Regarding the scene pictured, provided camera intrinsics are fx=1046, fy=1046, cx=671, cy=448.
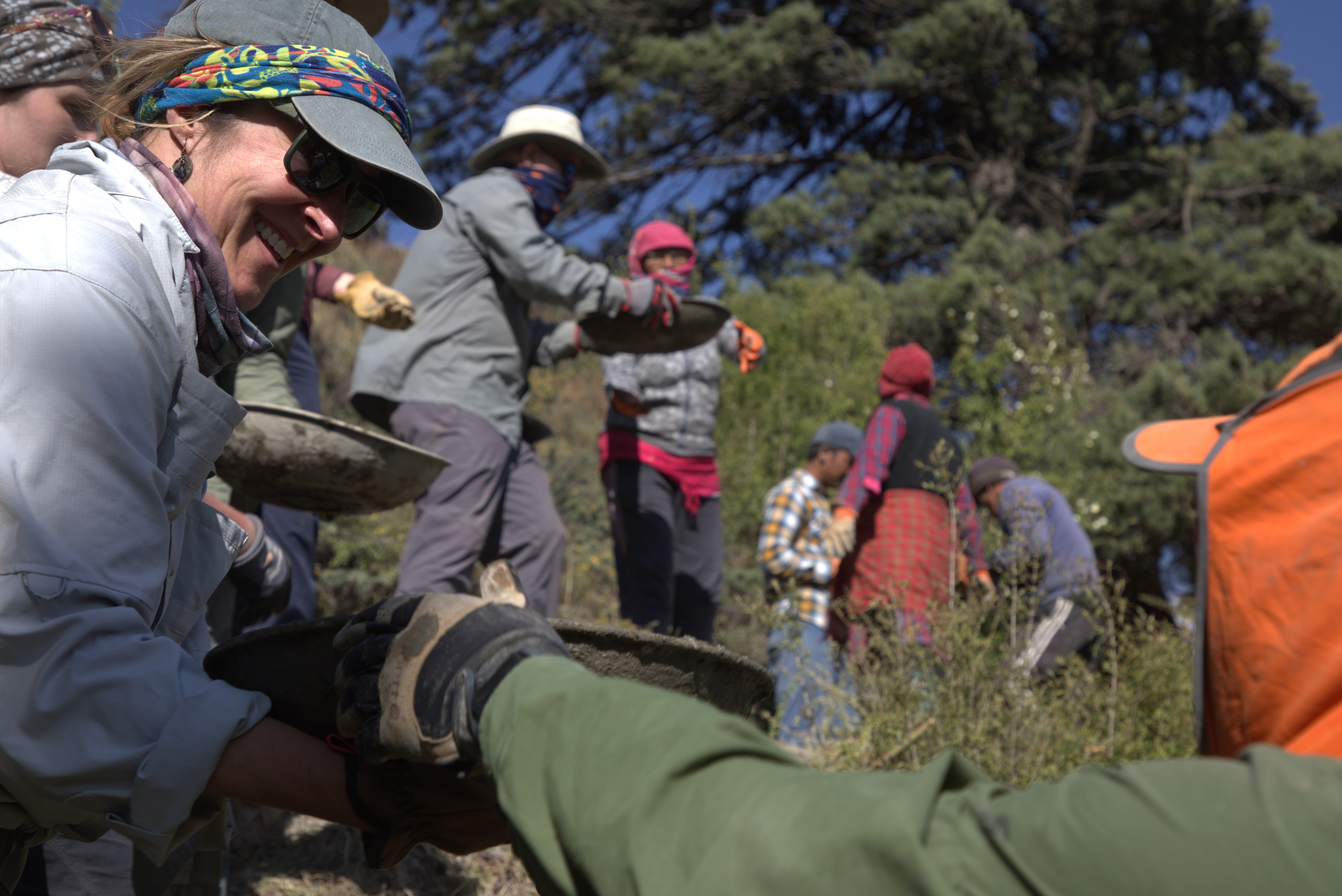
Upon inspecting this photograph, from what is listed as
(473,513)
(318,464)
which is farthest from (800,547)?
(318,464)

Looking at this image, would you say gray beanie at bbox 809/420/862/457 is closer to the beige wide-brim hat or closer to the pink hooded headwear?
the pink hooded headwear

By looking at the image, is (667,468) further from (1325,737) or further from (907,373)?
(1325,737)

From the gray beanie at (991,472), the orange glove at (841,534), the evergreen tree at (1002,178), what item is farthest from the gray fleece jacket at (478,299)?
the evergreen tree at (1002,178)

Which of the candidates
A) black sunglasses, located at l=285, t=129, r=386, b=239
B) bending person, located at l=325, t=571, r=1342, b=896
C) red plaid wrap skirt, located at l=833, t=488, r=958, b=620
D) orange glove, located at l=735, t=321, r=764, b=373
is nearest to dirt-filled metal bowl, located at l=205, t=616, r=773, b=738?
bending person, located at l=325, t=571, r=1342, b=896

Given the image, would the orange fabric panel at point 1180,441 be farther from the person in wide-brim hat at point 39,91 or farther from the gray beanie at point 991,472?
the gray beanie at point 991,472

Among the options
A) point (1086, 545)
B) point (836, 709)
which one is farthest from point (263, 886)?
point (1086, 545)

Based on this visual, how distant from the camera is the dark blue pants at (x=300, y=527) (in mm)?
3326

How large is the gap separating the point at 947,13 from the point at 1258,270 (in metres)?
4.34

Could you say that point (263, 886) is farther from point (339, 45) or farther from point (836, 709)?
point (339, 45)

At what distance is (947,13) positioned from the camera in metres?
11.8

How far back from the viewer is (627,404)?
4.59 meters

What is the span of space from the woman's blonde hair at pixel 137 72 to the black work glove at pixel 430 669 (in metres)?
0.72

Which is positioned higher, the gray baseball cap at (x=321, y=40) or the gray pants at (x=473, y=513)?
the gray baseball cap at (x=321, y=40)

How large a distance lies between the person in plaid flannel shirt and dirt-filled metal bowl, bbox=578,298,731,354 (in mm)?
989
